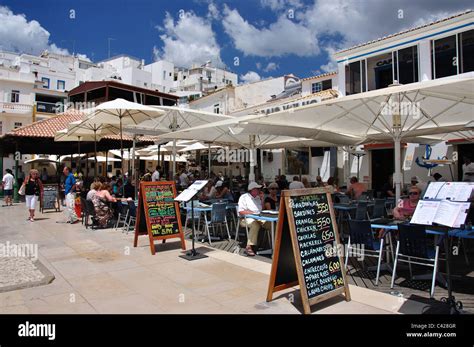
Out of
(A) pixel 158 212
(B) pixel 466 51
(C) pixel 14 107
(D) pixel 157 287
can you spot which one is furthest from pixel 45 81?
(D) pixel 157 287

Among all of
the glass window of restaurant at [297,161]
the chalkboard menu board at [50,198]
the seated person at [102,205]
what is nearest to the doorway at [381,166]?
the glass window of restaurant at [297,161]

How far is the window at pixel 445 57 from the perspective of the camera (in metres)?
15.4

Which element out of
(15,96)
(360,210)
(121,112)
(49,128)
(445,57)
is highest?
(15,96)

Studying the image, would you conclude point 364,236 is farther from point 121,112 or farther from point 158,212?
point 121,112

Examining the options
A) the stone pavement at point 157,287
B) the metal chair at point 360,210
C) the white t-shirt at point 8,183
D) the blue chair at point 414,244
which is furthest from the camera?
the white t-shirt at point 8,183

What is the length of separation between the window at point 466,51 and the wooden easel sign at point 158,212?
14.3m

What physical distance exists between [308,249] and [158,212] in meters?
→ 3.82

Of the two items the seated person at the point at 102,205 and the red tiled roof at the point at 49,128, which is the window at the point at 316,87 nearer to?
the red tiled roof at the point at 49,128

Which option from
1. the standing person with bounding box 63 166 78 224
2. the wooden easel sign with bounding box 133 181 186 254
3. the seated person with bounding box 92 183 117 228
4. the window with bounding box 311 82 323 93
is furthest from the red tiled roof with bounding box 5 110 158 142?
the window with bounding box 311 82 323 93

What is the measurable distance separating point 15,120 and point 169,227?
1389 inches

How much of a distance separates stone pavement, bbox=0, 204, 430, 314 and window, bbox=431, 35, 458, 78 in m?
14.6

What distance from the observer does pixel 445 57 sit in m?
15.8

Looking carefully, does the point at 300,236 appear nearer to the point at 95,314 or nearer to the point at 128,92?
the point at 95,314

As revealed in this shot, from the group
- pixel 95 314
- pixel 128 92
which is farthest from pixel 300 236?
pixel 128 92
